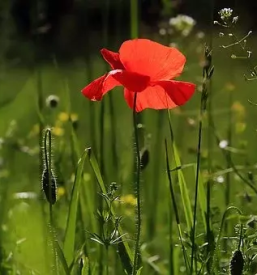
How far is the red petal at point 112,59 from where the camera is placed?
132cm

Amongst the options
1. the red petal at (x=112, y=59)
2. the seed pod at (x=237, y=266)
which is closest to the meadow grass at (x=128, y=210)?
the seed pod at (x=237, y=266)

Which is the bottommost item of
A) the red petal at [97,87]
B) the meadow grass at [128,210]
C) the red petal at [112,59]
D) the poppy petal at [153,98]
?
the meadow grass at [128,210]

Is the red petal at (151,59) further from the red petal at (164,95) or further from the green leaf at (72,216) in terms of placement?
the green leaf at (72,216)

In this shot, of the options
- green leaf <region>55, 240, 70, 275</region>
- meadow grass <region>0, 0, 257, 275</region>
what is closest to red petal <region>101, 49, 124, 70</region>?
meadow grass <region>0, 0, 257, 275</region>

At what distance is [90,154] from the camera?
4.34ft

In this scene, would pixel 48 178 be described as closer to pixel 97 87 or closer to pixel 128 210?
pixel 97 87

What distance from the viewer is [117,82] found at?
1.30 metres

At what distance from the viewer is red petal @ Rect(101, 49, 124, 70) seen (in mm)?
1320

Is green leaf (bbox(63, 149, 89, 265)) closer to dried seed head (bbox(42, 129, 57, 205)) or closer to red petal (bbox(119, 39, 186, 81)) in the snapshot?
dried seed head (bbox(42, 129, 57, 205))

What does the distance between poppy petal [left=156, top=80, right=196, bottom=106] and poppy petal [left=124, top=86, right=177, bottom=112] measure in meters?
0.03

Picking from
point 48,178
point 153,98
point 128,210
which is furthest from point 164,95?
point 128,210

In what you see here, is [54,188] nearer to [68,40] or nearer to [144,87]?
[144,87]

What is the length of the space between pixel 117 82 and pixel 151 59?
58mm

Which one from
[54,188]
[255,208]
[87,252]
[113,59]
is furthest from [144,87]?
[255,208]
